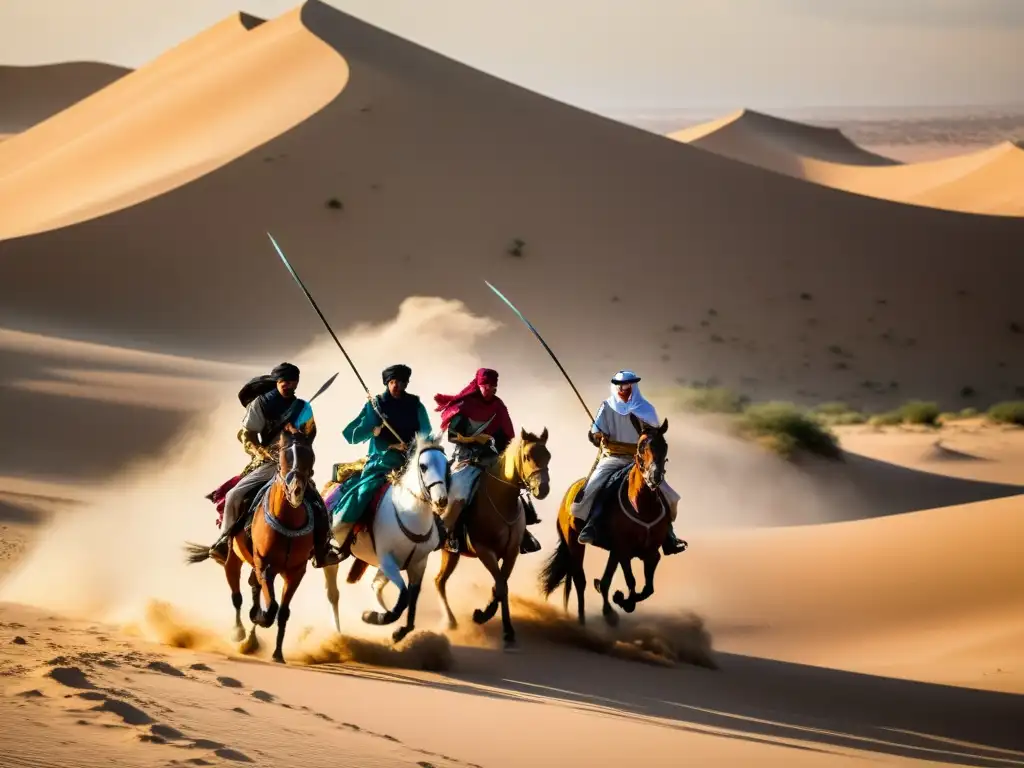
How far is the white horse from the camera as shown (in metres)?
12.2

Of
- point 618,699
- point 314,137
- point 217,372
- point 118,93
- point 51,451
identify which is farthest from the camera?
point 118,93

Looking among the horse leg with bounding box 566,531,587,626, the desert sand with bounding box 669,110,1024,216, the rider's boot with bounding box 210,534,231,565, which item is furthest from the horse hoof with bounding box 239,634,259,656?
the desert sand with bounding box 669,110,1024,216

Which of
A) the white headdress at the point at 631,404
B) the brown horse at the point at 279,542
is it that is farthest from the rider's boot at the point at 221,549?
the white headdress at the point at 631,404

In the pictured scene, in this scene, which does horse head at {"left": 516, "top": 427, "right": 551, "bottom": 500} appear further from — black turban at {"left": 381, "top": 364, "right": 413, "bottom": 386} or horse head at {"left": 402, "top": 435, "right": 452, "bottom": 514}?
black turban at {"left": 381, "top": 364, "right": 413, "bottom": 386}

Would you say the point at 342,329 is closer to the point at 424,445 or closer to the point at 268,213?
the point at 268,213

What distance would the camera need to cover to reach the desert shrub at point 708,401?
3450cm

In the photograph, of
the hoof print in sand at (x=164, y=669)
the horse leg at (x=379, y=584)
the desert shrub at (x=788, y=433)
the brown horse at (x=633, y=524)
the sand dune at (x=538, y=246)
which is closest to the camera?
the hoof print in sand at (x=164, y=669)

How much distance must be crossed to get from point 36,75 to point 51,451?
418 ft

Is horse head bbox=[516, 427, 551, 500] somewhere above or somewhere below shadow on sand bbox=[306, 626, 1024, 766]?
above

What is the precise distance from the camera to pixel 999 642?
50.2 ft

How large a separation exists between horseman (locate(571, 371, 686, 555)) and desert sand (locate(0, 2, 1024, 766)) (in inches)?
42.6

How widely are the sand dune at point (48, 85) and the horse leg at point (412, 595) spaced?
127 m

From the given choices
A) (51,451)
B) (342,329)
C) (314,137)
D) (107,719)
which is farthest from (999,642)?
(314,137)

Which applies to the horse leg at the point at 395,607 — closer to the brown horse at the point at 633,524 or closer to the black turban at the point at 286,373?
the black turban at the point at 286,373
